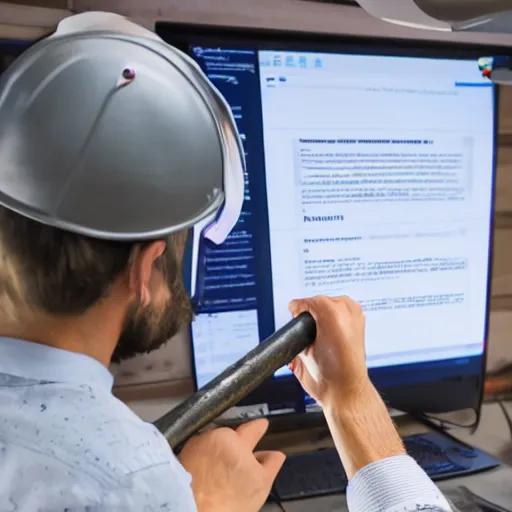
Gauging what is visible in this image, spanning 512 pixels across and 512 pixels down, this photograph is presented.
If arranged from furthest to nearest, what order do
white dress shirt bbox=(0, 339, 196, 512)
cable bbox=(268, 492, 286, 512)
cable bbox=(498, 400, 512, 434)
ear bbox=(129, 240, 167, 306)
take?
cable bbox=(498, 400, 512, 434), cable bbox=(268, 492, 286, 512), ear bbox=(129, 240, 167, 306), white dress shirt bbox=(0, 339, 196, 512)

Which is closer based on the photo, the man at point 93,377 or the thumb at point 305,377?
the man at point 93,377

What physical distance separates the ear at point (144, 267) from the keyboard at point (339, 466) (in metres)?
0.46

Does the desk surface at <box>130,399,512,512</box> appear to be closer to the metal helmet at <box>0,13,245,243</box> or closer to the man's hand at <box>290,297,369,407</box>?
the man's hand at <box>290,297,369,407</box>

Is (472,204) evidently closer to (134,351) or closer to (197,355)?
(197,355)

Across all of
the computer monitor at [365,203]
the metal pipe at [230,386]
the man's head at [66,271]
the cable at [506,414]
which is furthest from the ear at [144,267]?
the cable at [506,414]

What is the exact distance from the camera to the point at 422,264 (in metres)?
1.12

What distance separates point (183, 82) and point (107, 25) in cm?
9

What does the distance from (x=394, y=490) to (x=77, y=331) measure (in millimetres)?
335

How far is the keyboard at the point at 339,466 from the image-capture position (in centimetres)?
93

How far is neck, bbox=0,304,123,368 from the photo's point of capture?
554 mm

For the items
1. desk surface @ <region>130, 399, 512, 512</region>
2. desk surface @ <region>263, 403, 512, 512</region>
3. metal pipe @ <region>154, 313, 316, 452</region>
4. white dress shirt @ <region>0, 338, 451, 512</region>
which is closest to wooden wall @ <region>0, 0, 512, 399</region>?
desk surface @ <region>130, 399, 512, 512</region>

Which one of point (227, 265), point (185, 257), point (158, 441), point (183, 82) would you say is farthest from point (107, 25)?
point (227, 265)

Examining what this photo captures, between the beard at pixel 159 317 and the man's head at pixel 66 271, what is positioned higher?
the man's head at pixel 66 271

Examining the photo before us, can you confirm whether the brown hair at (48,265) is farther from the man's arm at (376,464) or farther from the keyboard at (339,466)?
the keyboard at (339,466)
